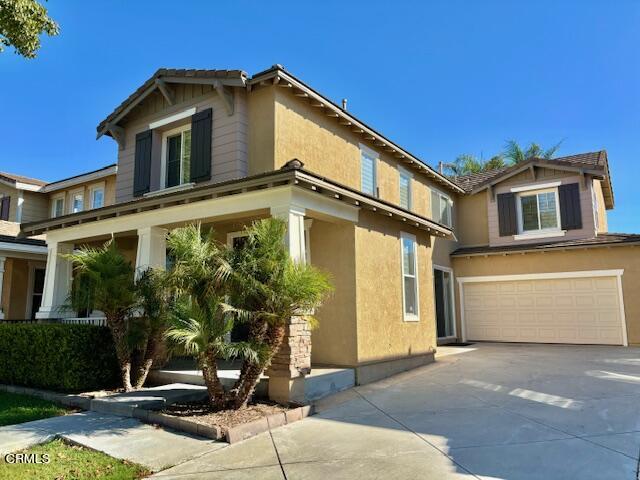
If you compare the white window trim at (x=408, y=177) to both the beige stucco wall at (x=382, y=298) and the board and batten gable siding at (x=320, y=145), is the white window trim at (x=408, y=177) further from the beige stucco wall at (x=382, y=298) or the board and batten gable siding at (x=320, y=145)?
the beige stucco wall at (x=382, y=298)

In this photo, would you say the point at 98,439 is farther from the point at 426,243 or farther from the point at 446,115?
the point at 446,115

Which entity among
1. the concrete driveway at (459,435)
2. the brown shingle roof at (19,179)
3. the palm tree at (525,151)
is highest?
the palm tree at (525,151)

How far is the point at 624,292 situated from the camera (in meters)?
14.1

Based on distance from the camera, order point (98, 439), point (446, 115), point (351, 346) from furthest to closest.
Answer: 1. point (446, 115)
2. point (351, 346)
3. point (98, 439)

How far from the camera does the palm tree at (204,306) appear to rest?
6008mm

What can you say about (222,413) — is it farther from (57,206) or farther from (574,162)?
(57,206)

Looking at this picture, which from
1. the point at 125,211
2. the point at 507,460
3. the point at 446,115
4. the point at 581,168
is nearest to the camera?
the point at 507,460

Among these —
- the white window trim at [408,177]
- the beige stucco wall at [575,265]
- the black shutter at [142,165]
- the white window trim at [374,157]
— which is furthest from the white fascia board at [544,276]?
the black shutter at [142,165]

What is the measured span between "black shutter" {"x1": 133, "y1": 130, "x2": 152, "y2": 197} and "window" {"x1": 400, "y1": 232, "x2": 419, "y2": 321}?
6383 millimetres

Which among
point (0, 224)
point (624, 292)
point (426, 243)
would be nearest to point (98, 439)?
point (426, 243)

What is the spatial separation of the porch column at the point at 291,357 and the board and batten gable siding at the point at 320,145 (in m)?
2.67

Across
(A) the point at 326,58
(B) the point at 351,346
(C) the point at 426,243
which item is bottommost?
(B) the point at 351,346

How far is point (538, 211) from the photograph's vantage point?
16.5m

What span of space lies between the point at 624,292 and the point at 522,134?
17979 millimetres
